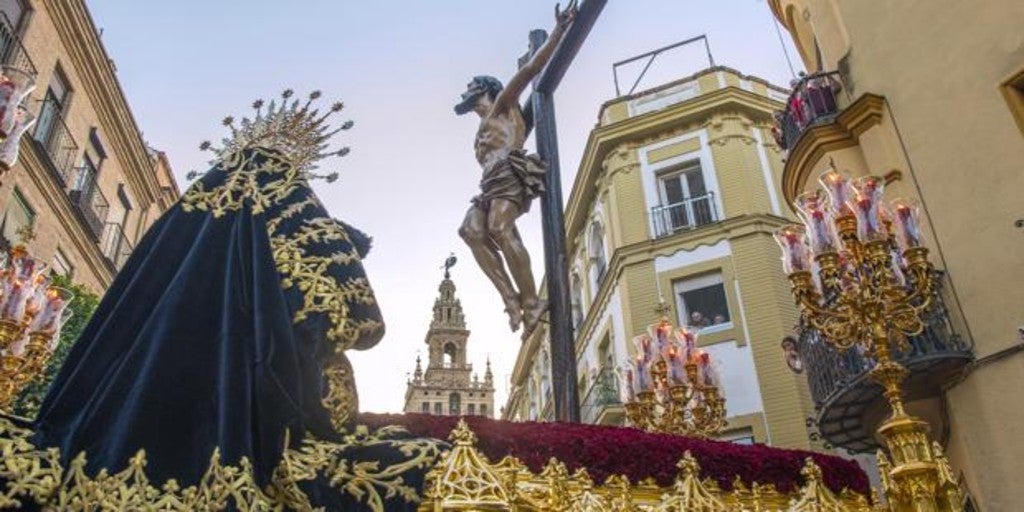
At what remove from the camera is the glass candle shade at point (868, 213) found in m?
6.33

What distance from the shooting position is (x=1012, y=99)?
9508 mm

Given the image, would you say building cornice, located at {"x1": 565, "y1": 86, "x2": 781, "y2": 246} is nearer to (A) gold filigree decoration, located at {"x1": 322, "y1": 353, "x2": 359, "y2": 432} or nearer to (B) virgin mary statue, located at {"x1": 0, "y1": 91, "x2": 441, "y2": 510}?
(B) virgin mary statue, located at {"x1": 0, "y1": 91, "x2": 441, "y2": 510}

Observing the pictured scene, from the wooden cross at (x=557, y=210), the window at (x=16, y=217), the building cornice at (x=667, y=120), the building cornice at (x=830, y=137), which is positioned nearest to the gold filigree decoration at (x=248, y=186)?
the wooden cross at (x=557, y=210)

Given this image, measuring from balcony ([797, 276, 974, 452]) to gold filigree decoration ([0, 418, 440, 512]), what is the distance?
326 inches

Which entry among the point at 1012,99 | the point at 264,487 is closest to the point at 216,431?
the point at 264,487

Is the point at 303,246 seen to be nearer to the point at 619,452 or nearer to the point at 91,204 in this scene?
the point at 619,452

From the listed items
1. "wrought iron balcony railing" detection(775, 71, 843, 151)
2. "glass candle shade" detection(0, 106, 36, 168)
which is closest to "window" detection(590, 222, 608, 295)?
"wrought iron balcony railing" detection(775, 71, 843, 151)

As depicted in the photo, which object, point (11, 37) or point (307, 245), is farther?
point (11, 37)

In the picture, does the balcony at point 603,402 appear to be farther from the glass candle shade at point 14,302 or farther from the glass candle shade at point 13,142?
Answer: the glass candle shade at point 13,142

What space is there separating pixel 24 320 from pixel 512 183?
4.68m

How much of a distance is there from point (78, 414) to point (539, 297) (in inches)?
145

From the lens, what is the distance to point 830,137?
39.3 feet

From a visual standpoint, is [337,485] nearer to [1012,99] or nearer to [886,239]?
[886,239]

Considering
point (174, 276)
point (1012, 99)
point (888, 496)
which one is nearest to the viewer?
point (174, 276)
